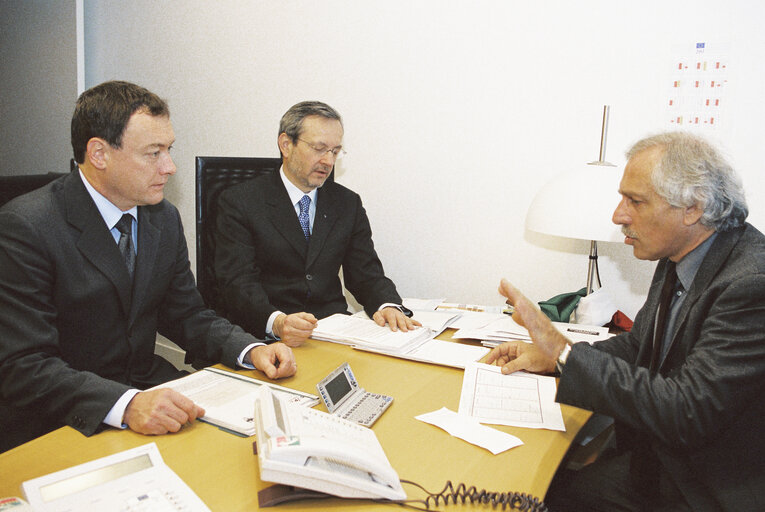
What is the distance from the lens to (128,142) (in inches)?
61.2

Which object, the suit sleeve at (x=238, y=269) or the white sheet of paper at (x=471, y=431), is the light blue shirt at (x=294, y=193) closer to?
the suit sleeve at (x=238, y=269)

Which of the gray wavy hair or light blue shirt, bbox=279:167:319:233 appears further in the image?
light blue shirt, bbox=279:167:319:233

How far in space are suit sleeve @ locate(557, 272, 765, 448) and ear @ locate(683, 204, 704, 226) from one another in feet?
0.58

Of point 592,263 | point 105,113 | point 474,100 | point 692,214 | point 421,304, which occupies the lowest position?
point 421,304

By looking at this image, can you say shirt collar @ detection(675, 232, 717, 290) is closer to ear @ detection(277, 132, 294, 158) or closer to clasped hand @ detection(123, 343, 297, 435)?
clasped hand @ detection(123, 343, 297, 435)

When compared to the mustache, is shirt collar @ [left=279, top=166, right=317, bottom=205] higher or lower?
lower

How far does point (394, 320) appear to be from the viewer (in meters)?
2.00

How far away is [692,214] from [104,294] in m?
1.50

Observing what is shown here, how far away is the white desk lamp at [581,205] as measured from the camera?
193 cm

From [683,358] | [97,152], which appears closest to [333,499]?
[683,358]

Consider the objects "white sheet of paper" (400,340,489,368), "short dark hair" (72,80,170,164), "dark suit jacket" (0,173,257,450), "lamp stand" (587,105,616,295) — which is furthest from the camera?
"lamp stand" (587,105,616,295)

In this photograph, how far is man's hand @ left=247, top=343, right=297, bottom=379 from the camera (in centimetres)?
149

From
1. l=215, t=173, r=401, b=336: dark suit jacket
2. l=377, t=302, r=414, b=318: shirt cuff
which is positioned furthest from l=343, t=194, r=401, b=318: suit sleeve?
l=377, t=302, r=414, b=318: shirt cuff

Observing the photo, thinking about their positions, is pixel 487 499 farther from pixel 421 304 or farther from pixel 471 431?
pixel 421 304
